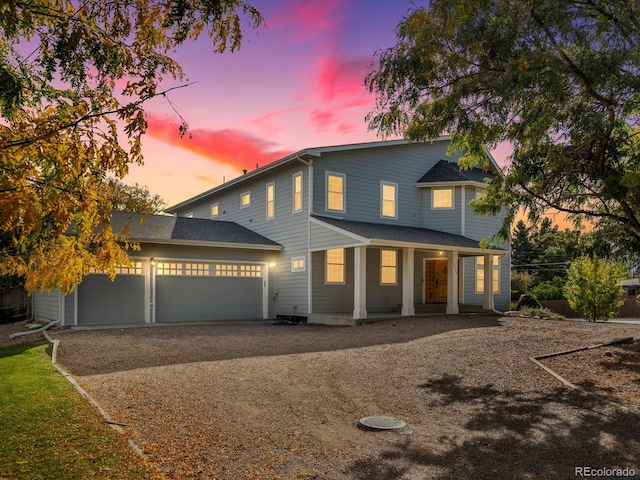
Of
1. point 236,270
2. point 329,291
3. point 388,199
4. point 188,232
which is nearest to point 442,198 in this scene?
point 388,199

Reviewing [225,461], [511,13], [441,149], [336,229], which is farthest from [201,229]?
[225,461]

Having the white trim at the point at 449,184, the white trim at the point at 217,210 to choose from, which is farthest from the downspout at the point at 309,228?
the white trim at the point at 217,210

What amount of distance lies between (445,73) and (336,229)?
8482 mm

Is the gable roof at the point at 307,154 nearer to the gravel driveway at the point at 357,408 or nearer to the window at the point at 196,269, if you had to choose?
the window at the point at 196,269

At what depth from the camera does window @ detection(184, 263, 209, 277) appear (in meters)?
18.5

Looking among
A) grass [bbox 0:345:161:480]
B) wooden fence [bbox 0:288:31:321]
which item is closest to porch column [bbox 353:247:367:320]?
grass [bbox 0:345:161:480]

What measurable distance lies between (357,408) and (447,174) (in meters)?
16.5

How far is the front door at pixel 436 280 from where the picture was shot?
21.9 metres

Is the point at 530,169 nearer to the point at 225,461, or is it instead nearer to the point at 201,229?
the point at 225,461

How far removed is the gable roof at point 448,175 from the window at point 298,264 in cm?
643

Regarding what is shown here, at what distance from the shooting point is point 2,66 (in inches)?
185

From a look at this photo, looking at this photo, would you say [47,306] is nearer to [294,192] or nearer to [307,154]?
[294,192]

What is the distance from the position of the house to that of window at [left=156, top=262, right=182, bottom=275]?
4 centimetres

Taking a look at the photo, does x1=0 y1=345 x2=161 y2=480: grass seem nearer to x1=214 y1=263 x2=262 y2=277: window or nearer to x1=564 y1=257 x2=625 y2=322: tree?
x1=214 y1=263 x2=262 y2=277: window
